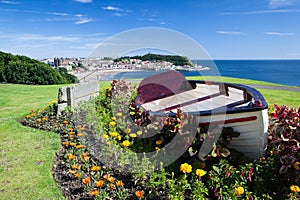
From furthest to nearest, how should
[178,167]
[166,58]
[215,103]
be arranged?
1. [215,103]
2. [166,58]
3. [178,167]

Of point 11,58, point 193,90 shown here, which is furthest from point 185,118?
point 11,58

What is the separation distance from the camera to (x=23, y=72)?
15.4 m

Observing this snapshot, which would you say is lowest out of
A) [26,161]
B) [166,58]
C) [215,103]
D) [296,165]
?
[26,161]

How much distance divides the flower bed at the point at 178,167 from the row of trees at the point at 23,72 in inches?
498

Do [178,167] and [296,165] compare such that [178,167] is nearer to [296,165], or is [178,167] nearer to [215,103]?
[296,165]

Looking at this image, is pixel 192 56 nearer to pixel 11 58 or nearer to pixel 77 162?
pixel 77 162

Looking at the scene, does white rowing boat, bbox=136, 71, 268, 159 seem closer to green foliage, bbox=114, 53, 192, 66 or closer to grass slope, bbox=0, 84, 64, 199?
green foliage, bbox=114, 53, 192, 66

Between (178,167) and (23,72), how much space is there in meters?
15.2

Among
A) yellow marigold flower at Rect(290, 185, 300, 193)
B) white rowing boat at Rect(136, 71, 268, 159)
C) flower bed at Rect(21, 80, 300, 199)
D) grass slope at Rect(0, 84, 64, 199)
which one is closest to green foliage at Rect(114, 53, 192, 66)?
white rowing boat at Rect(136, 71, 268, 159)

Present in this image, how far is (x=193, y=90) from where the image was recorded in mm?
6391

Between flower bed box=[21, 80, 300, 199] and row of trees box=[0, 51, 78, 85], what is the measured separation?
12658 mm

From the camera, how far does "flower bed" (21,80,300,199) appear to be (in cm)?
260

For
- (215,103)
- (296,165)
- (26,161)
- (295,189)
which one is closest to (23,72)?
(26,161)

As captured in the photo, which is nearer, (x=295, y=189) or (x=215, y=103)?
(x=295, y=189)
